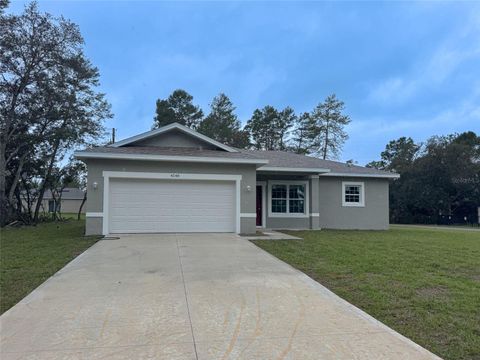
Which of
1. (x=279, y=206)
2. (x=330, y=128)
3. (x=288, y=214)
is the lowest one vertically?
(x=288, y=214)

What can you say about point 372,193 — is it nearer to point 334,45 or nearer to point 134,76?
point 334,45

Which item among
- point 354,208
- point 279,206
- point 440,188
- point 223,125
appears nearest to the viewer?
point 279,206

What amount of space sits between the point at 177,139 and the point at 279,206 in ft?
18.5

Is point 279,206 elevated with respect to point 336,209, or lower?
elevated

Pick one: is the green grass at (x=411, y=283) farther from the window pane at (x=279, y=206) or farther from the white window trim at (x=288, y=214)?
the window pane at (x=279, y=206)

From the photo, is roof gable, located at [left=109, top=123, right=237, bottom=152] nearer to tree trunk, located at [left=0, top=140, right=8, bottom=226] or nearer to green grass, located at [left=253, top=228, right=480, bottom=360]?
green grass, located at [left=253, top=228, right=480, bottom=360]

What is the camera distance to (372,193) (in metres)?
18.5

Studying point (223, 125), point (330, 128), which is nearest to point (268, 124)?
point (223, 125)

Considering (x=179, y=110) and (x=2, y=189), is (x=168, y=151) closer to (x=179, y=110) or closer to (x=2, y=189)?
Answer: (x=2, y=189)

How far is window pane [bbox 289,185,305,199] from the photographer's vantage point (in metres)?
17.5

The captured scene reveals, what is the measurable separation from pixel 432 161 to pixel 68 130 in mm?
33469

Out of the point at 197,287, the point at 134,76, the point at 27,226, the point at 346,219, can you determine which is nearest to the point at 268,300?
the point at 197,287

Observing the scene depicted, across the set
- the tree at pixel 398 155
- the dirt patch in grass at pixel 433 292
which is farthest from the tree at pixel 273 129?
the dirt patch in grass at pixel 433 292

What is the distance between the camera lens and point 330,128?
42.5 m
